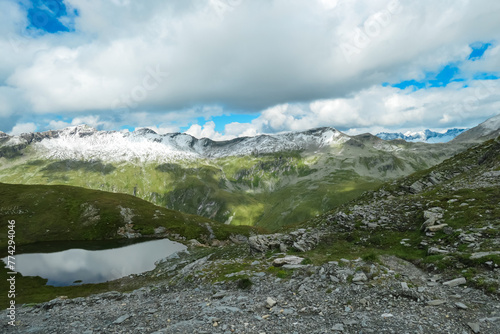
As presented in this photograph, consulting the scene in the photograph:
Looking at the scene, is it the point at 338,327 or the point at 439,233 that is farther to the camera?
the point at 439,233

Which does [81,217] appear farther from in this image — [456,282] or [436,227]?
[456,282]

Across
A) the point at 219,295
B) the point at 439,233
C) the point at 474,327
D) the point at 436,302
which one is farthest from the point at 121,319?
the point at 439,233

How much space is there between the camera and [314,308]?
15672mm

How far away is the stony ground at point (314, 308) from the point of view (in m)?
13.0

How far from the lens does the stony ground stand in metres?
13.0

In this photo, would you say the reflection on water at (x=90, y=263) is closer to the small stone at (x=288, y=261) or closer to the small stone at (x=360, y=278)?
the small stone at (x=288, y=261)

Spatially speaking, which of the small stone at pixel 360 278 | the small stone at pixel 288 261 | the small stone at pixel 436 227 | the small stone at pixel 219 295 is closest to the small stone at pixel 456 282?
the small stone at pixel 360 278

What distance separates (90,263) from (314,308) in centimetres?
7696

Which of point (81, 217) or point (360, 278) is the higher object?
point (81, 217)

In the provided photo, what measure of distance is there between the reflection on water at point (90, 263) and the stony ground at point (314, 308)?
40.4 metres

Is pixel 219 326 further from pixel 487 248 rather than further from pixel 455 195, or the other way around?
pixel 455 195

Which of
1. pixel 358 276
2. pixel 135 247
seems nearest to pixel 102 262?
pixel 135 247

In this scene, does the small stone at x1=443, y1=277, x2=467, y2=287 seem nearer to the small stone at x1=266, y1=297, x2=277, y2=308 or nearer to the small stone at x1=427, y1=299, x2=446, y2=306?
the small stone at x1=427, y1=299, x2=446, y2=306

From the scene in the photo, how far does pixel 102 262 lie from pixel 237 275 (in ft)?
214
